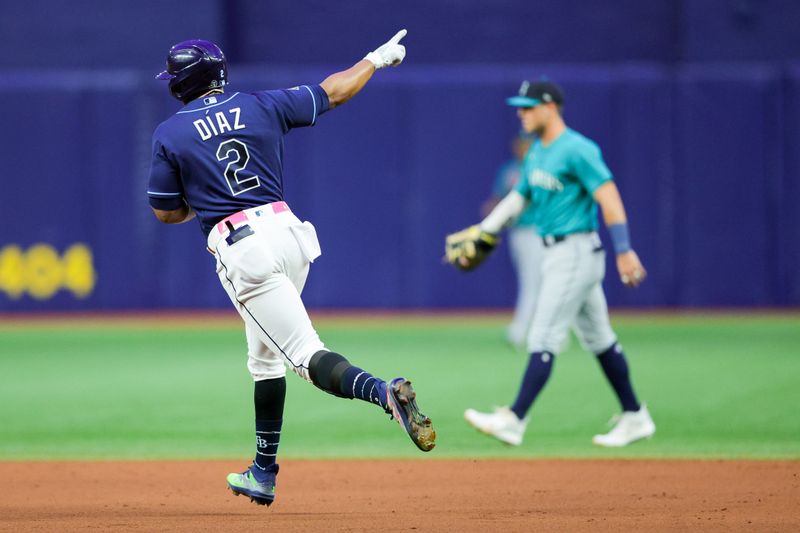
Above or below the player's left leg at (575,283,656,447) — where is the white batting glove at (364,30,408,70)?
above

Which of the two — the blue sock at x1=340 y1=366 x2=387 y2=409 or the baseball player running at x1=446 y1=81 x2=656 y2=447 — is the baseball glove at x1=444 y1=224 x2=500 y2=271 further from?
the blue sock at x1=340 y1=366 x2=387 y2=409

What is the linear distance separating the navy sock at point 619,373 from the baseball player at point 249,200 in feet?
8.60

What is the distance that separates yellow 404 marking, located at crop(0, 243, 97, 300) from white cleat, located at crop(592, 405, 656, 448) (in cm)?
1036

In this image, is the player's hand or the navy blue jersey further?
the player's hand

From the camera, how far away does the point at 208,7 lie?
17609 millimetres

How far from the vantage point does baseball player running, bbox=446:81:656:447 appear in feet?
24.1

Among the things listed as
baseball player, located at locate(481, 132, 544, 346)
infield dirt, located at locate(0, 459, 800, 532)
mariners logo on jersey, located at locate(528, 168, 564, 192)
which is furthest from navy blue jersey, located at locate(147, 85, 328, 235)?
baseball player, located at locate(481, 132, 544, 346)

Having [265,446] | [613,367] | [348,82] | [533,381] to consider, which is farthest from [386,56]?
[613,367]

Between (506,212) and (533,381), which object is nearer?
(533,381)

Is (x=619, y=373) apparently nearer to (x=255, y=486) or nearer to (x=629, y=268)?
(x=629, y=268)

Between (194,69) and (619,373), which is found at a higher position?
(194,69)

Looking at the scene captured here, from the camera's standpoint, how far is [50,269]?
54.5ft

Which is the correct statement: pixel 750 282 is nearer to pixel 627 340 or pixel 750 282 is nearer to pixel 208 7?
pixel 627 340

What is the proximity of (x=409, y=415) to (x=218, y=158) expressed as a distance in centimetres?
140
